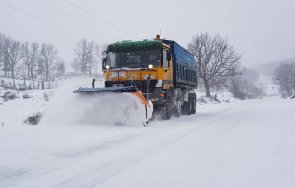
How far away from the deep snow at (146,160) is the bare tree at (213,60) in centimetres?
4236

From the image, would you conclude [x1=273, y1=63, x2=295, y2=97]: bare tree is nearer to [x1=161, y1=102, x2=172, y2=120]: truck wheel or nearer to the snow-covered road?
[x1=161, y1=102, x2=172, y2=120]: truck wheel

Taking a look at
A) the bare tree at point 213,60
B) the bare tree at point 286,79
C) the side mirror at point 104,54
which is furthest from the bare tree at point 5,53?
the bare tree at point 286,79

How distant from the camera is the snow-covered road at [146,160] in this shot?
13.9 ft

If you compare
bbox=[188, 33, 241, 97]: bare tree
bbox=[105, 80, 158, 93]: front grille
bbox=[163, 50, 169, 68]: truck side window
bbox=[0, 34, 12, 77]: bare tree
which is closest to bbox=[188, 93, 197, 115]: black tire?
bbox=[163, 50, 169, 68]: truck side window

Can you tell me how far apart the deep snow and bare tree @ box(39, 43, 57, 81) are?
225ft

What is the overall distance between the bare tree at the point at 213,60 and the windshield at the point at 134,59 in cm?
3777

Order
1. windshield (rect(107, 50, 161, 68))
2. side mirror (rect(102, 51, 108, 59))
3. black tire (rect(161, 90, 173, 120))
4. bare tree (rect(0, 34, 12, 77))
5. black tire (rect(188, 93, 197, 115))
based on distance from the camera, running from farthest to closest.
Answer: bare tree (rect(0, 34, 12, 77)) → black tire (rect(188, 93, 197, 115)) → black tire (rect(161, 90, 173, 120)) → side mirror (rect(102, 51, 108, 59)) → windshield (rect(107, 50, 161, 68))

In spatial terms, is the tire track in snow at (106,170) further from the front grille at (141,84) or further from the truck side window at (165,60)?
the truck side window at (165,60)

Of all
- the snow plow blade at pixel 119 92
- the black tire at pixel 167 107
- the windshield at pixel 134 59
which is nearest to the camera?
the snow plow blade at pixel 119 92

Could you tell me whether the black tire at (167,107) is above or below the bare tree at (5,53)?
below

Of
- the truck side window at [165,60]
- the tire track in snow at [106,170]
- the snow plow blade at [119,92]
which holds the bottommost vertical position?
the tire track in snow at [106,170]

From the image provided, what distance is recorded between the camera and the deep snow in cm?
425

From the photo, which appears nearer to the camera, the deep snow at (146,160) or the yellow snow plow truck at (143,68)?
the deep snow at (146,160)

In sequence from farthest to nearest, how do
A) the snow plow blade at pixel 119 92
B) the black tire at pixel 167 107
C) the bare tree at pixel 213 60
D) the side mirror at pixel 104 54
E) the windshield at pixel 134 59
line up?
the bare tree at pixel 213 60
the black tire at pixel 167 107
the side mirror at pixel 104 54
the windshield at pixel 134 59
the snow plow blade at pixel 119 92
